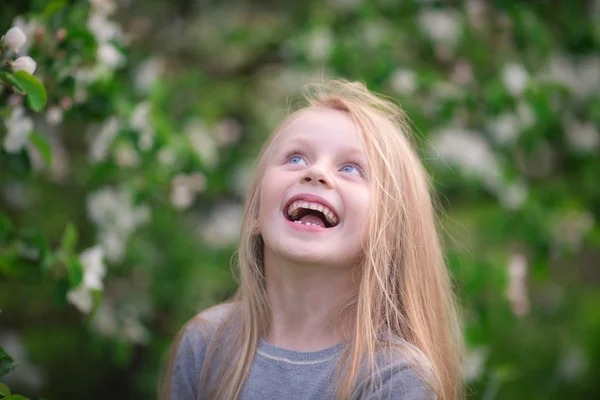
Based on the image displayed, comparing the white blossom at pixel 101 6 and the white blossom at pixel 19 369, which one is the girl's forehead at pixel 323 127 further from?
the white blossom at pixel 19 369

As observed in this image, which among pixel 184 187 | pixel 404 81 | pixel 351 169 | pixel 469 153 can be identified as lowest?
pixel 184 187

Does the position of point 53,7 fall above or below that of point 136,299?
above

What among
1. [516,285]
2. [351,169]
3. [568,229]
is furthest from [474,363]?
[351,169]

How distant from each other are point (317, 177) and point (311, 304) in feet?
0.98

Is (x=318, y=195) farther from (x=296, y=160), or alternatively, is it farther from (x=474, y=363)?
(x=474, y=363)

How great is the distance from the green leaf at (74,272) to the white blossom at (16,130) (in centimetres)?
32

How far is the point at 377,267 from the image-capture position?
1.64 metres

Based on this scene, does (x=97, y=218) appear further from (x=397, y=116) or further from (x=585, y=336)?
(x=585, y=336)

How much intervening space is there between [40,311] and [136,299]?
38.6 inches

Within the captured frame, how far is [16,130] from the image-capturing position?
1791 millimetres

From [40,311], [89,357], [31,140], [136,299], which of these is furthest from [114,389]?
[31,140]

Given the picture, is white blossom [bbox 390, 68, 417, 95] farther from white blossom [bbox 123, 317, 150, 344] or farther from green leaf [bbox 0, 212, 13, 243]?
green leaf [bbox 0, 212, 13, 243]

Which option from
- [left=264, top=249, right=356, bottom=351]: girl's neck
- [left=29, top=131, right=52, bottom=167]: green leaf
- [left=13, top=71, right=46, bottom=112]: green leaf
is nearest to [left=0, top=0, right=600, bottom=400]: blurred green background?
[left=29, top=131, right=52, bottom=167]: green leaf

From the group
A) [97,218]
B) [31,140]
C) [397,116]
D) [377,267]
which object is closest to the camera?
[377,267]
